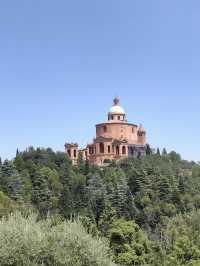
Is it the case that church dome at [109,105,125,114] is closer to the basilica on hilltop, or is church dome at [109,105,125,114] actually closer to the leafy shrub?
the basilica on hilltop

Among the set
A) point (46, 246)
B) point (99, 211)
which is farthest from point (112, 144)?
point (46, 246)

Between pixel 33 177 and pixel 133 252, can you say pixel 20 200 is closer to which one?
pixel 33 177

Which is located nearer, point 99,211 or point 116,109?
point 99,211

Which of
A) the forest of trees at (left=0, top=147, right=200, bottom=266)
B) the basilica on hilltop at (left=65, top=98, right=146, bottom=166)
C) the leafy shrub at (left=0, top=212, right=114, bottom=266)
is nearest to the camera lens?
the leafy shrub at (left=0, top=212, right=114, bottom=266)

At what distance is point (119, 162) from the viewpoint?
10669cm

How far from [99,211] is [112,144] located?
36.2 meters

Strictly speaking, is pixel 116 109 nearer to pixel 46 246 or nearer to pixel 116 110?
pixel 116 110

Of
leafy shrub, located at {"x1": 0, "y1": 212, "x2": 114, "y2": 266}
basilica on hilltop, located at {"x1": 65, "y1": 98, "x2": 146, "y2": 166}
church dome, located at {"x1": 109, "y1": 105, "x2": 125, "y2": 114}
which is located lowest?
leafy shrub, located at {"x1": 0, "y1": 212, "x2": 114, "y2": 266}

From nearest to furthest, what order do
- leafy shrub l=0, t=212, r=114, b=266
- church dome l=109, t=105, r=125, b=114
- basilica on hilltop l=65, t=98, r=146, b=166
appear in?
leafy shrub l=0, t=212, r=114, b=266, basilica on hilltop l=65, t=98, r=146, b=166, church dome l=109, t=105, r=125, b=114

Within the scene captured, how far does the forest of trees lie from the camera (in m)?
22.2

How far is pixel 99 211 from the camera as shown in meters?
73.2

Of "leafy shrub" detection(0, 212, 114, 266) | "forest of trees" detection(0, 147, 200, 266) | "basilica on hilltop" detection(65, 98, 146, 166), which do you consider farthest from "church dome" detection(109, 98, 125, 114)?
"leafy shrub" detection(0, 212, 114, 266)

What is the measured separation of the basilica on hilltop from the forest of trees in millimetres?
3281

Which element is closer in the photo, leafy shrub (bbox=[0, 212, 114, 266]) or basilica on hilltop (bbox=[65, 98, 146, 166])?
leafy shrub (bbox=[0, 212, 114, 266])
